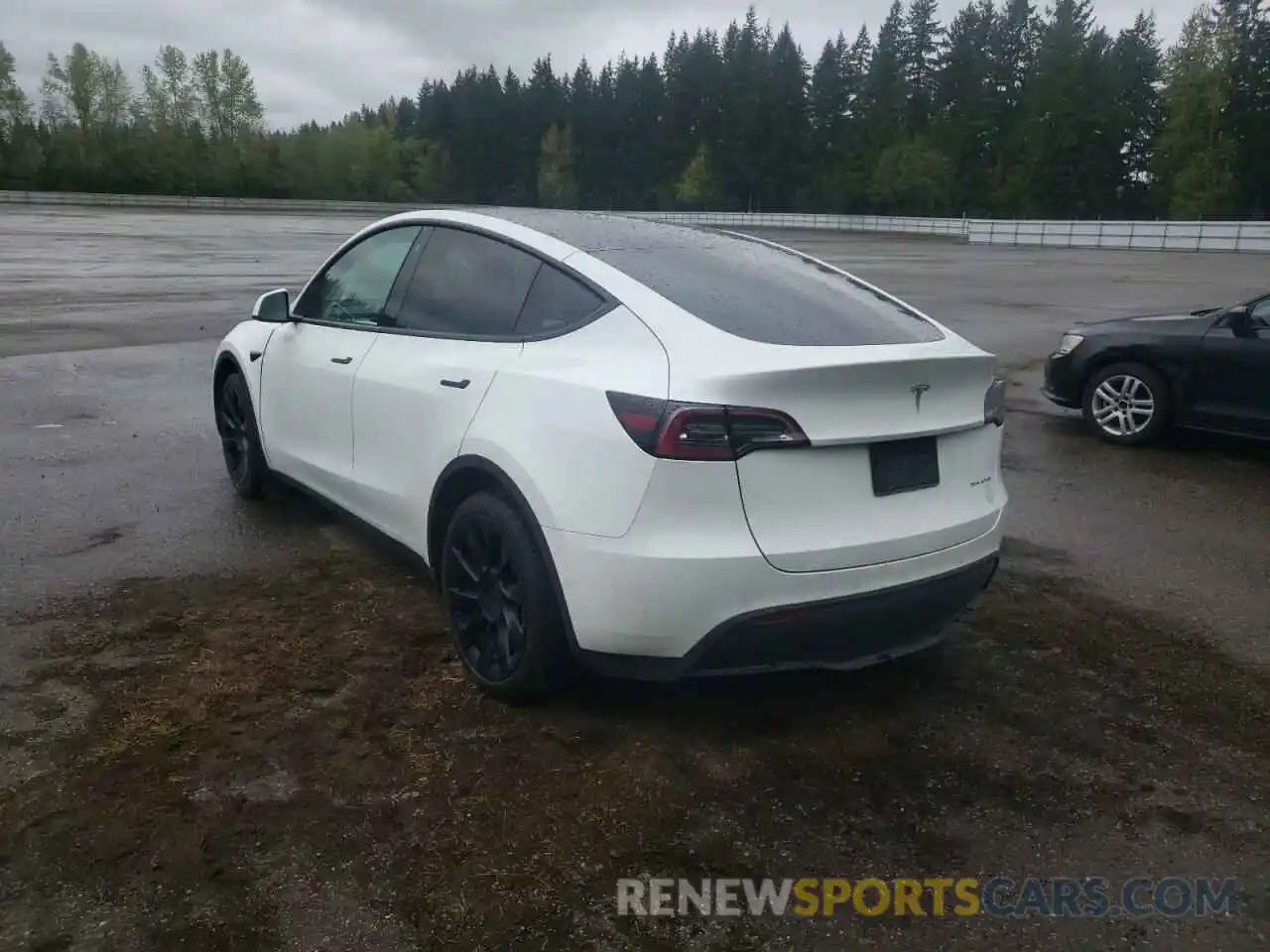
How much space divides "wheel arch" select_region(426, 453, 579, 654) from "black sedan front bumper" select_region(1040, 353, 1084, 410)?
20.8ft

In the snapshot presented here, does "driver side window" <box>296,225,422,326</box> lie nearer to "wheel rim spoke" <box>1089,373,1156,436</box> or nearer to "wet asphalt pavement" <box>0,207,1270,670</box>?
"wet asphalt pavement" <box>0,207,1270,670</box>

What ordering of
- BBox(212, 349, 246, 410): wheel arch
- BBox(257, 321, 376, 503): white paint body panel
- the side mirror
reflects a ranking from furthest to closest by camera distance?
BBox(212, 349, 246, 410): wheel arch
the side mirror
BBox(257, 321, 376, 503): white paint body panel

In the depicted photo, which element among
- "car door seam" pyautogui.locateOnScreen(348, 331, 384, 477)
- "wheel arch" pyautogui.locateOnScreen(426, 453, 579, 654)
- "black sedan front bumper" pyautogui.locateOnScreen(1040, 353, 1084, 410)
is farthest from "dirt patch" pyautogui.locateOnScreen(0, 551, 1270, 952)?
"black sedan front bumper" pyautogui.locateOnScreen(1040, 353, 1084, 410)

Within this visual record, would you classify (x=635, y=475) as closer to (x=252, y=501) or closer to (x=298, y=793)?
(x=298, y=793)

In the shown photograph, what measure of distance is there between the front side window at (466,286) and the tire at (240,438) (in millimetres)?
1720

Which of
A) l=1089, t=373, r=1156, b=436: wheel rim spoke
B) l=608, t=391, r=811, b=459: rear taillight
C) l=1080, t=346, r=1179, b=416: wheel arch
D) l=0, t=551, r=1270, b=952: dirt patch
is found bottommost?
l=0, t=551, r=1270, b=952: dirt patch

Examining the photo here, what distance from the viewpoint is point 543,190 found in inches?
4326

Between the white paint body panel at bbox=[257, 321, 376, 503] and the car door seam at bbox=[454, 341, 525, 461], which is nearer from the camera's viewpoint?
the car door seam at bbox=[454, 341, 525, 461]

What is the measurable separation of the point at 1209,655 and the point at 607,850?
2765 mm

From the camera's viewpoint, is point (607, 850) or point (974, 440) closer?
point (607, 850)

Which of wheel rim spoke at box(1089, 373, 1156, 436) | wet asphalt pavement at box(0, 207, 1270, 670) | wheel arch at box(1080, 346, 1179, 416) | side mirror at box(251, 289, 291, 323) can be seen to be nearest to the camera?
wet asphalt pavement at box(0, 207, 1270, 670)

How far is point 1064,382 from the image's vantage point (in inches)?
345

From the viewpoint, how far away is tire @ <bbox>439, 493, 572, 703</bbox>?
3.43m

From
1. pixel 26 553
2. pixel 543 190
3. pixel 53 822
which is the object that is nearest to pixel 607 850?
pixel 53 822
